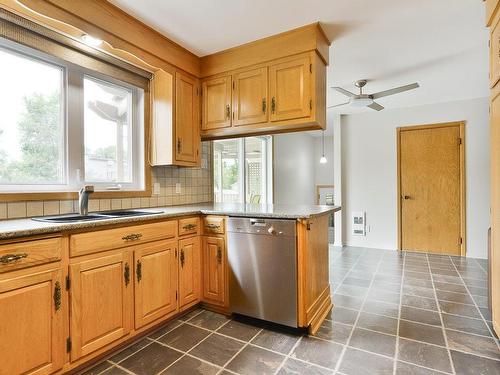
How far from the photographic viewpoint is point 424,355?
5.78ft

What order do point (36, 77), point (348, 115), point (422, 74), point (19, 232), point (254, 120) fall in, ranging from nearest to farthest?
1. point (19, 232)
2. point (36, 77)
3. point (254, 120)
4. point (422, 74)
5. point (348, 115)

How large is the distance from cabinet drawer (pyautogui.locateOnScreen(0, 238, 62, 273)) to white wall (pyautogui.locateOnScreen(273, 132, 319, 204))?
446cm

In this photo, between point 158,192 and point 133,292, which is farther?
point 158,192

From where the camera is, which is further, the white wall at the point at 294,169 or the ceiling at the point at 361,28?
the white wall at the point at 294,169

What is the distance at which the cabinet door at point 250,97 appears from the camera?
8.50ft

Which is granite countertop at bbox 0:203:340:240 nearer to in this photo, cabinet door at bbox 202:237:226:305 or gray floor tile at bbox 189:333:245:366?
cabinet door at bbox 202:237:226:305

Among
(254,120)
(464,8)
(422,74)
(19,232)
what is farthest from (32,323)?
(422,74)

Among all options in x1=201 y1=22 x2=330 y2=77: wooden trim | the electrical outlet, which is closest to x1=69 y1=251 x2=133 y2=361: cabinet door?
the electrical outlet

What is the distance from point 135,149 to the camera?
271cm

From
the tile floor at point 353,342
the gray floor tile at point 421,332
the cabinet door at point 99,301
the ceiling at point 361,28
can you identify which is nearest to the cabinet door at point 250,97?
the ceiling at point 361,28

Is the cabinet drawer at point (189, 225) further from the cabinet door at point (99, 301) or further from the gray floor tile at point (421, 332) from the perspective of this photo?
the gray floor tile at point (421, 332)

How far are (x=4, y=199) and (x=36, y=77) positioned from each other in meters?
0.93

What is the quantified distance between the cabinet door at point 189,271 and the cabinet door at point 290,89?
53.6 inches

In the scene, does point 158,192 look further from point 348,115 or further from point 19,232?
point 348,115
